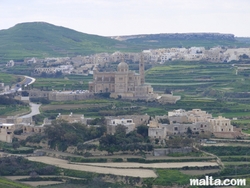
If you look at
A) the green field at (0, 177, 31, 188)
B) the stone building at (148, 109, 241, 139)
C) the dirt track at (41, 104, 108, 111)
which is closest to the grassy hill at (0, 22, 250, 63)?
the dirt track at (41, 104, 108, 111)

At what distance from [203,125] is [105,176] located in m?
10.4

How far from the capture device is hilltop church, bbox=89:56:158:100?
59406mm

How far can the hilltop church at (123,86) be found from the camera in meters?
59.4

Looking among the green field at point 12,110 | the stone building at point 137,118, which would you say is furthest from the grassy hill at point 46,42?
the stone building at point 137,118

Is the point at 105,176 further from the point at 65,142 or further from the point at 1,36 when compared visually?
the point at 1,36

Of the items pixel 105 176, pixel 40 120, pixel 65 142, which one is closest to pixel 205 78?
pixel 40 120

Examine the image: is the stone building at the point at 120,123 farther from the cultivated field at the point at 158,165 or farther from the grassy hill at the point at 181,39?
the grassy hill at the point at 181,39

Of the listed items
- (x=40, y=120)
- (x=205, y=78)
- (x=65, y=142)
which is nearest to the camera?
(x=65, y=142)

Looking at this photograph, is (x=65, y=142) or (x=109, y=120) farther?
(x=109, y=120)

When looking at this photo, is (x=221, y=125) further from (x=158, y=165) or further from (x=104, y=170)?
(x=104, y=170)

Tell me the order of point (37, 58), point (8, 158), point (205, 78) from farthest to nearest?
point (37, 58) < point (205, 78) < point (8, 158)

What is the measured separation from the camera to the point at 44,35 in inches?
4845

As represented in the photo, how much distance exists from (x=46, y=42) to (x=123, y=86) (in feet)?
192

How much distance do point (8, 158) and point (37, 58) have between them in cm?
5587
